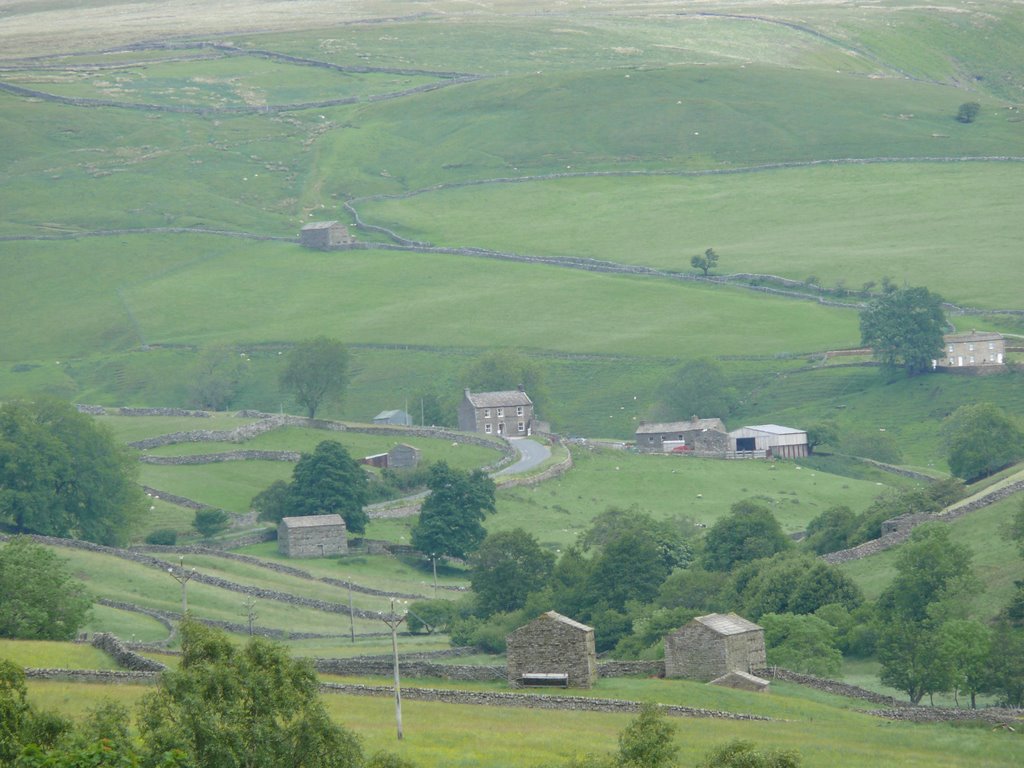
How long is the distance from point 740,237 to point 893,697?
13851 cm

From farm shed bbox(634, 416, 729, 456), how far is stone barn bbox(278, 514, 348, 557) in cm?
3565

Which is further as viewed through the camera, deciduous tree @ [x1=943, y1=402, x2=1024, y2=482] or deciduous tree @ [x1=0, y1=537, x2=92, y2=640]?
deciduous tree @ [x1=943, y1=402, x2=1024, y2=482]

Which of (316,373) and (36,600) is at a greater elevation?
(36,600)

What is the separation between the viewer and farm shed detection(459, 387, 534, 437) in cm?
13250

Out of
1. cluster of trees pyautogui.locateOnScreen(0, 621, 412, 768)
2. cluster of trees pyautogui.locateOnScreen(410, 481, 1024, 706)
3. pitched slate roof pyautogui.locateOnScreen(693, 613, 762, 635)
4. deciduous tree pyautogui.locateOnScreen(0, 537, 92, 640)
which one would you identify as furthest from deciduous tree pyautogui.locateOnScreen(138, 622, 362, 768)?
cluster of trees pyautogui.locateOnScreen(410, 481, 1024, 706)

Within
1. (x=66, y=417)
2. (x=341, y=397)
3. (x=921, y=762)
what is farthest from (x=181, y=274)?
(x=921, y=762)

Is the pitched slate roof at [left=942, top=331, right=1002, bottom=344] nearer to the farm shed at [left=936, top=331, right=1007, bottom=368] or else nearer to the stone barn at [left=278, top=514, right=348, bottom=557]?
the farm shed at [left=936, top=331, right=1007, bottom=368]

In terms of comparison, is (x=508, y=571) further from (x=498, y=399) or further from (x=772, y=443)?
(x=498, y=399)

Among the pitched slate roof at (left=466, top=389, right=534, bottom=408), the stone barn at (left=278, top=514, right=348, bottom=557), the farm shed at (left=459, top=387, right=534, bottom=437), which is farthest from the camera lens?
the pitched slate roof at (left=466, top=389, right=534, bottom=408)

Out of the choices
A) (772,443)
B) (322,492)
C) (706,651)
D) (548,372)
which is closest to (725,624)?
(706,651)

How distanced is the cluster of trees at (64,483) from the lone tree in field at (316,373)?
38551 mm

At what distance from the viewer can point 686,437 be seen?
420ft

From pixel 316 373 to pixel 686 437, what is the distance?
92.7 ft

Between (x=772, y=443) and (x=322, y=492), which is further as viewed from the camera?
(x=772, y=443)
